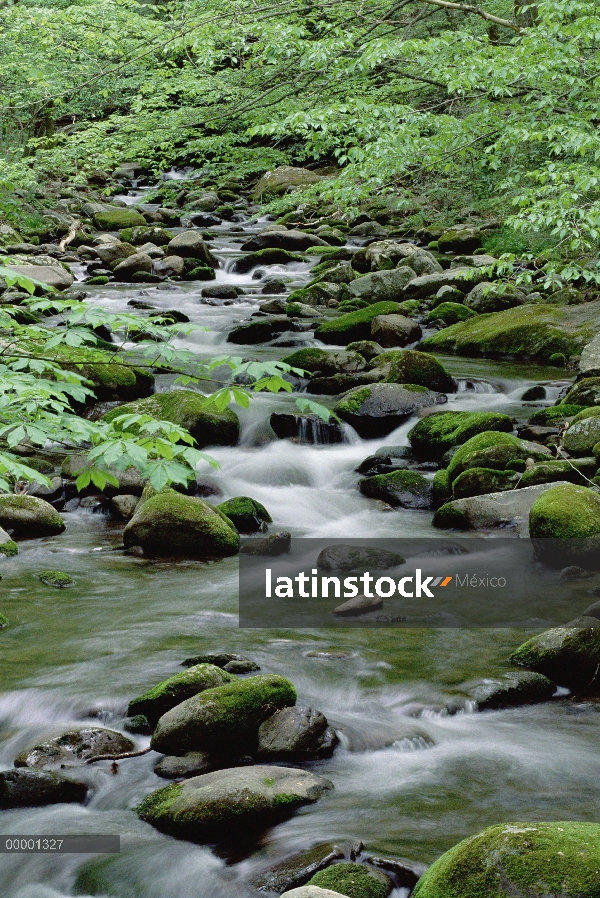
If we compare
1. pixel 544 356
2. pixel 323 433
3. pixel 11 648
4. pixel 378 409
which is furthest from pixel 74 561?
pixel 544 356

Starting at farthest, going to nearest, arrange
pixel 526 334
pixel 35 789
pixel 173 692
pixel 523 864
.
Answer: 1. pixel 526 334
2. pixel 173 692
3. pixel 35 789
4. pixel 523 864

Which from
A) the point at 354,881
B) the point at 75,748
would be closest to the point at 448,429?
the point at 75,748

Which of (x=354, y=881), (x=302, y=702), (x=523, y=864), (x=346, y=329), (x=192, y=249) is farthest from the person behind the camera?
(x=192, y=249)

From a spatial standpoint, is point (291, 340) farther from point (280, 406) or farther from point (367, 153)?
point (367, 153)

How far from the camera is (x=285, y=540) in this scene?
295 inches

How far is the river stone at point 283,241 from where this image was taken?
66.3 feet

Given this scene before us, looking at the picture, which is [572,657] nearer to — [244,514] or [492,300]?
[244,514]

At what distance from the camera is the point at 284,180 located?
25.8 metres

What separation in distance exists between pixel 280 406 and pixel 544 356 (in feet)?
14.4

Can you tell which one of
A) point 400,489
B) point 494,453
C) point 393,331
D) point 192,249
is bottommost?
point 400,489

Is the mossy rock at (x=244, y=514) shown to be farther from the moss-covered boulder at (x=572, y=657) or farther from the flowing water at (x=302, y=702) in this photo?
the moss-covered boulder at (x=572, y=657)

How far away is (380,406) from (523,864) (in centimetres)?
809

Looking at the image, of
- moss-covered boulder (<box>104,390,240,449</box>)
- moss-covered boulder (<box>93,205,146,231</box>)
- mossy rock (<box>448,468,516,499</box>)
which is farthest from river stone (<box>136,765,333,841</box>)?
moss-covered boulder (<box>93,205,146,231</box>)

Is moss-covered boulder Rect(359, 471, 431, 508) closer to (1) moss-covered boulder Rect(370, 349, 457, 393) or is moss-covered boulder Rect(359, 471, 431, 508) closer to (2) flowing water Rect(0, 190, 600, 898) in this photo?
(2) flowing water Rect(0, 190, 600, 898)
